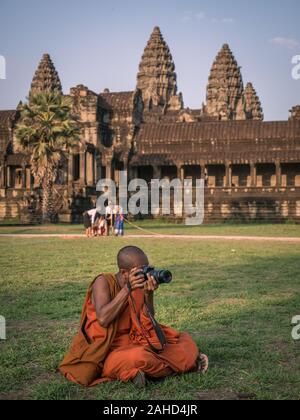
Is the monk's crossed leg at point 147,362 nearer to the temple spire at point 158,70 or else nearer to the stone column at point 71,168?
the stone column at point 71,168

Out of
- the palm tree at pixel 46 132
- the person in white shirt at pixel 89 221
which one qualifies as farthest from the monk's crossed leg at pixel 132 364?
the palm tree at pixel 46 132

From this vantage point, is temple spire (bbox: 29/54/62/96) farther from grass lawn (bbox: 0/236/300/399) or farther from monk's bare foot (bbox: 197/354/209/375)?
monk's bare foot (bbox: 197/354/209/375)

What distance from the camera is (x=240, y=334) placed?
22.3ft

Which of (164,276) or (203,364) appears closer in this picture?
(164,276)

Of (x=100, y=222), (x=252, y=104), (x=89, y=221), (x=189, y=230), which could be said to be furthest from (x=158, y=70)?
(x=89, y=221)

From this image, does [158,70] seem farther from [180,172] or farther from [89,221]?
[89,221]

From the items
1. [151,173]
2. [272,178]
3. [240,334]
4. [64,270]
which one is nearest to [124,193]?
[151,173]

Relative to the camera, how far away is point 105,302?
5.06m

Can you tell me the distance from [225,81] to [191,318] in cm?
7574

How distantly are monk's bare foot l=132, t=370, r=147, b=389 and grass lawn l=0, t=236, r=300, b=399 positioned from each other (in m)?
0.08

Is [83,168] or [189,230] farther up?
[83,168]

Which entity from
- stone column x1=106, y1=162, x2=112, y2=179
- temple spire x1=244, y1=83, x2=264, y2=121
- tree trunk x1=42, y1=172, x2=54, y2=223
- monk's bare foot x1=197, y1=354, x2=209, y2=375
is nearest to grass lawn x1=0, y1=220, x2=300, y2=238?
tree trunk x1=42, y1=172, x2=54, y2=223

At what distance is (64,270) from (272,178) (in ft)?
131

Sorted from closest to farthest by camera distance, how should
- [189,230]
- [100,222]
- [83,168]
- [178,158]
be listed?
1. [100,222]
2. [189,230]
3. [83,168]
4. [178,158]
